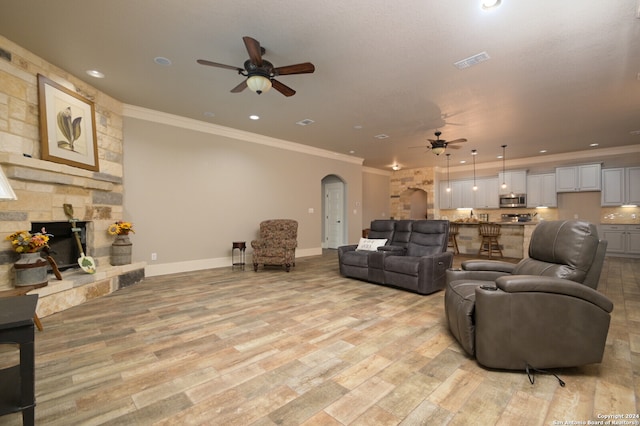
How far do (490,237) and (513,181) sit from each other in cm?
233

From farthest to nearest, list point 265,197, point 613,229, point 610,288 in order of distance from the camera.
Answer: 1. point 613,229
2. point 265,197
3. point 610,288

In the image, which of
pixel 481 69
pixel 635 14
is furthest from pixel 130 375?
pixel 635 14

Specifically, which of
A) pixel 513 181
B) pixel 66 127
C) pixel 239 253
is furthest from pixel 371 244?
pixel 513 181

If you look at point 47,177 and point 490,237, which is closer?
point 47,177

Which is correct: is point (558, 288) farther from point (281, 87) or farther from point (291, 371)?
point (281, 87)

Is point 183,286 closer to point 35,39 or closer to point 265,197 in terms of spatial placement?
point 265,197

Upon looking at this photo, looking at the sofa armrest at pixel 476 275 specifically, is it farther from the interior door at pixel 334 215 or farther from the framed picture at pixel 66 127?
the interior door at pixel 334 215

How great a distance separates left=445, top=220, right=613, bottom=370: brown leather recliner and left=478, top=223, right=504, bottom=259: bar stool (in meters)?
5.67

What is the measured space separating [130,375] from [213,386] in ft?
2.05

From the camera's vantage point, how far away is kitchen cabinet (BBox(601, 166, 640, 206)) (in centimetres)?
675

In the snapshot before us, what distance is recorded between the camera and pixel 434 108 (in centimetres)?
453

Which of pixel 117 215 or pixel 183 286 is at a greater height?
pixel 117 215

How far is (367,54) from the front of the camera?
120 inches

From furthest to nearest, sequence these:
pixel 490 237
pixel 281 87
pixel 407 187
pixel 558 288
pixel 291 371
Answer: pixel 407 187 < pixel 490 237 < pixel 281 87 < pixel 291 371 < pixel 558 288
